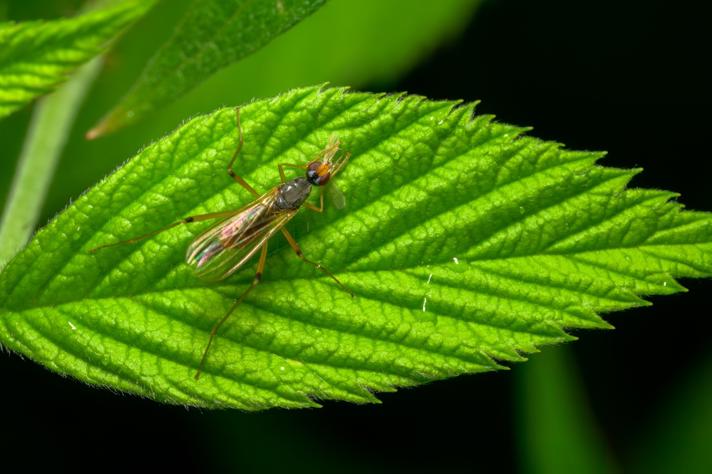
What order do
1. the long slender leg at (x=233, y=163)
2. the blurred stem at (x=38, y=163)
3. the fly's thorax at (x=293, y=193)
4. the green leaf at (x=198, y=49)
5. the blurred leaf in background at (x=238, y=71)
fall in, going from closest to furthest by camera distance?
the long slender leg at (x=233, y=163) → the fly's thorax at (x=293, y=193) → the green leaf at (x=198, y=49) → the blurred stem at (x=38, y=163) → the blurred leaf in background at (x=238, y=71)

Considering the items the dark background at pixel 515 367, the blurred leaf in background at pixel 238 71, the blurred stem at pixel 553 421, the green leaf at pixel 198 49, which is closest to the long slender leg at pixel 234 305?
the green leaf at pixel 198 49

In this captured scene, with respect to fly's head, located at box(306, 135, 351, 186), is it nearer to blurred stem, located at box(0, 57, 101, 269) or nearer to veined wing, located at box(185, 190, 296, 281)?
veined wing, located at box(185, 190, 296, 281)

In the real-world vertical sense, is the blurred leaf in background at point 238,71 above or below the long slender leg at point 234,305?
above

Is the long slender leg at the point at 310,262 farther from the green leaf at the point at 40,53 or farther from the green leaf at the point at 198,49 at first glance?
the green leaf at the point at 40,53

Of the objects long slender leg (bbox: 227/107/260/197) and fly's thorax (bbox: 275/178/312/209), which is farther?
fly's thorax (bbox: 275/178/312/209)

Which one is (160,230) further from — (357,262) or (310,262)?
(357,262)

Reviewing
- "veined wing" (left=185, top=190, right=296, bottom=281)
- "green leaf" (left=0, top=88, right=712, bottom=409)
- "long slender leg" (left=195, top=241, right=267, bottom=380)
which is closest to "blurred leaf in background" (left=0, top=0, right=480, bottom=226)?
"veined wing" (left=185, top=190, right=296, bottom=281)

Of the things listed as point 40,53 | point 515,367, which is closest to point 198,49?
point 40,53

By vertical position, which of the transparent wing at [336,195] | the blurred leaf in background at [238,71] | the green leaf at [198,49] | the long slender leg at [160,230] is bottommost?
the long slender leg at [160,230]

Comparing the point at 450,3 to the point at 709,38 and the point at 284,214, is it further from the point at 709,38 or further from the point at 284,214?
the point at 284,214
